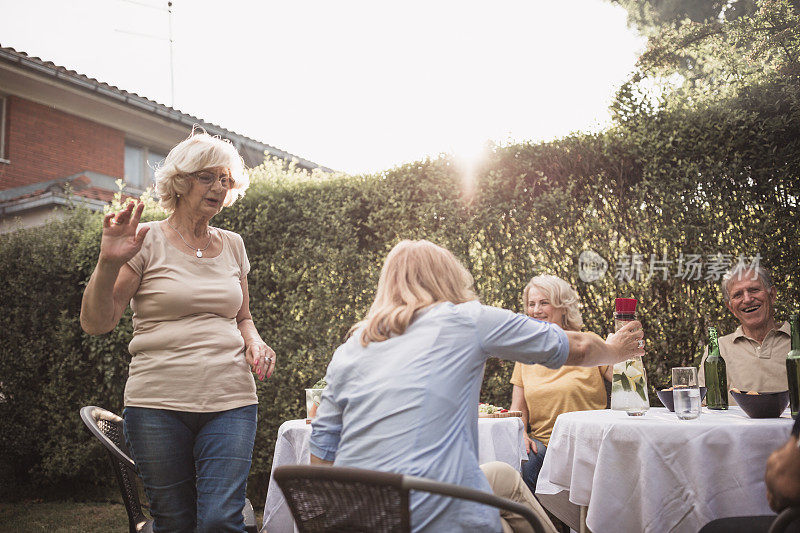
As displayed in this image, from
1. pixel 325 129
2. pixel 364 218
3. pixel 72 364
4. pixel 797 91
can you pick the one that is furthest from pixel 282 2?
pixel 797 91

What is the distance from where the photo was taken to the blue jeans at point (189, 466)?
2293 mm

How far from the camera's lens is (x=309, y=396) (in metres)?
3.54

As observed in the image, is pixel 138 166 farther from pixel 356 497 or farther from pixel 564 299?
pixel 356 497

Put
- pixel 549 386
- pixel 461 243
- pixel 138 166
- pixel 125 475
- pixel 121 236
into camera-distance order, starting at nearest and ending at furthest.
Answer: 1. pixel 121 236
2. pixel 125 475
3. pixel 549 386
4. pixel 461 243
5. pixel 138 166

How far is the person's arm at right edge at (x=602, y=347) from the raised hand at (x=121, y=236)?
1.43 m

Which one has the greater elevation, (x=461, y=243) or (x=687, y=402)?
(x=461, y=243)

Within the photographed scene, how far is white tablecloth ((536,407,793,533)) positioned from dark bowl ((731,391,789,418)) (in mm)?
40

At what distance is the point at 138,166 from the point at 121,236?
13685 mm

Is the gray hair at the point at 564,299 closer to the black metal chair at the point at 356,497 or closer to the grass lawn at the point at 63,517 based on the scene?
the black metal chair at the point at 356,497

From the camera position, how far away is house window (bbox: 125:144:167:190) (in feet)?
48.2

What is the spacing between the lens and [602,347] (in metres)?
2.08

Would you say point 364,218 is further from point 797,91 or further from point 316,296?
point 797,91

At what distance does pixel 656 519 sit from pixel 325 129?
27.8 feet
